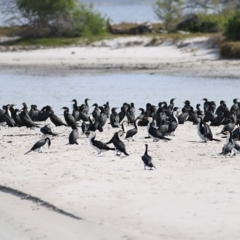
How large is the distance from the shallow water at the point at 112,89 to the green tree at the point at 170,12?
1713 cm

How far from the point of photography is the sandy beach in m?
9.96

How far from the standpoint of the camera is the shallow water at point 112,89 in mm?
26688

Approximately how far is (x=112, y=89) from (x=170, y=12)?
23.4 meters

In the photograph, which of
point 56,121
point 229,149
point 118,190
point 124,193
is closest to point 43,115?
point 56,121

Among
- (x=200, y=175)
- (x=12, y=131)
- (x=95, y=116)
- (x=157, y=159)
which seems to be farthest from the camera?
(x=95, y=116)

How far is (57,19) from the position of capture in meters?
48.8

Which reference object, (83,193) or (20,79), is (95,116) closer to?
(83,193)

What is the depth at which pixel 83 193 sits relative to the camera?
1167 cm

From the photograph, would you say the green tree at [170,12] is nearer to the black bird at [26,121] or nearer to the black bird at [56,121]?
the black bird at [56,121]

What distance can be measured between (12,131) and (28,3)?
31.4 m

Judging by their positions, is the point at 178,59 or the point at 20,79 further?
the point at 178,59

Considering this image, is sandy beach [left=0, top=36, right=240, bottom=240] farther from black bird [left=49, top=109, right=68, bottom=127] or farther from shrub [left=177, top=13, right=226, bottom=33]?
shrub [left=177, top=13, right=226, bottom=33]

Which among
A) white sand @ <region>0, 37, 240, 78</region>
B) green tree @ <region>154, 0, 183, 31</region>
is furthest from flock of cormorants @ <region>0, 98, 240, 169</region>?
green tree @ <region>154, 0, 183, 31</region>

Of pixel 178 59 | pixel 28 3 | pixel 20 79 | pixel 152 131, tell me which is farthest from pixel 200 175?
pixel 28 3
